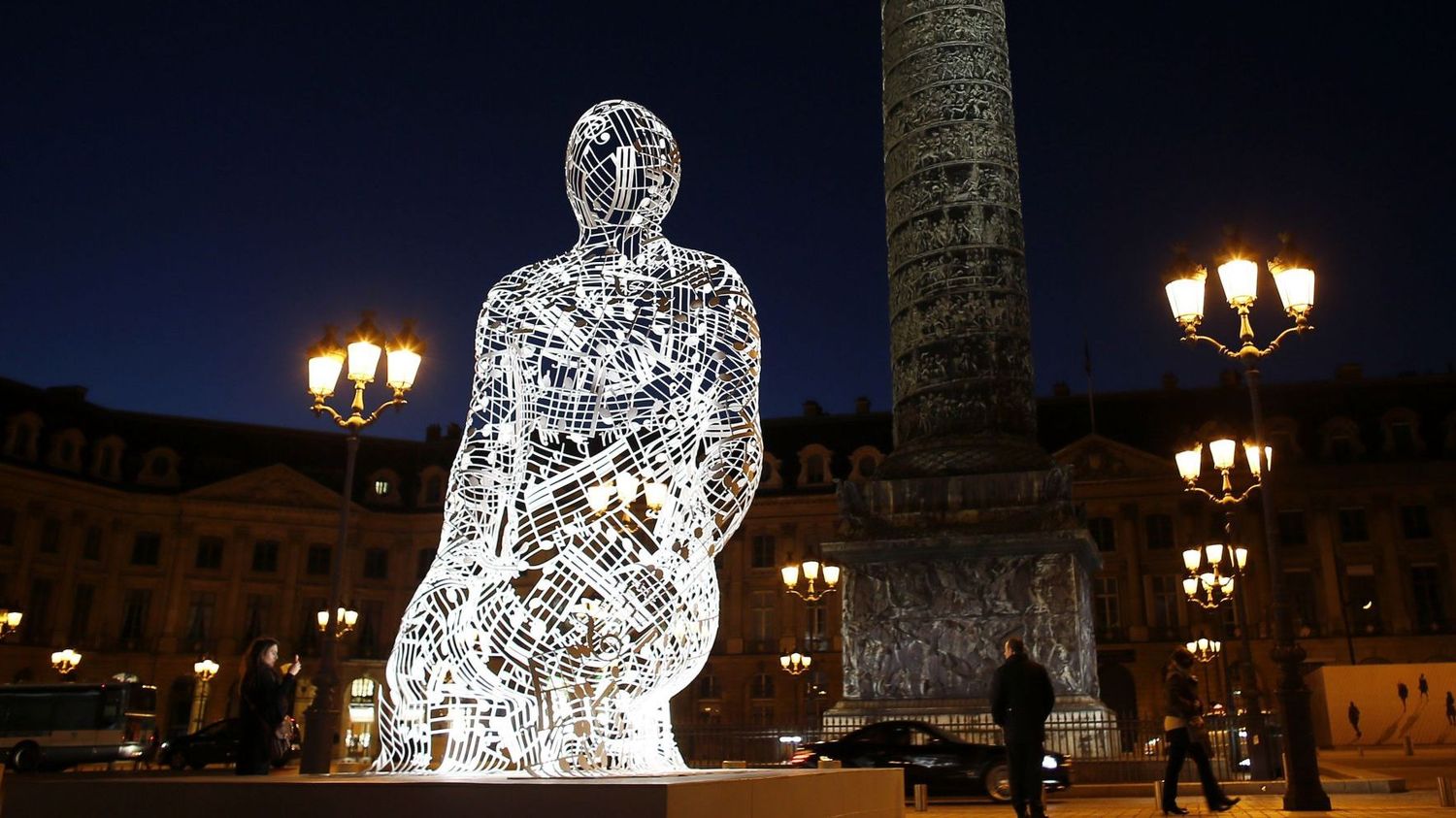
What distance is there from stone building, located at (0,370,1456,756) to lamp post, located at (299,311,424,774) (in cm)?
2870

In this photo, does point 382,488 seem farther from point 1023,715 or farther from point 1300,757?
point 1023,715

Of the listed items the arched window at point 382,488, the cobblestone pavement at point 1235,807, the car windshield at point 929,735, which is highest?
the arched window at point 382,488

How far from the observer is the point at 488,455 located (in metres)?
6.43

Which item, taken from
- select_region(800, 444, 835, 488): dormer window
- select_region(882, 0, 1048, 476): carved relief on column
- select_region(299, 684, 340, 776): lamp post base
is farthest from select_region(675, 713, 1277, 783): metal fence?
select_region(800, 444, 835, 488): dormer window

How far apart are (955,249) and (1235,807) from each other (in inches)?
340

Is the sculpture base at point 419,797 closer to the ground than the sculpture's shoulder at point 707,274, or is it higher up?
closer to the ground

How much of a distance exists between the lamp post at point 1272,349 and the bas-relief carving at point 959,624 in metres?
3.42

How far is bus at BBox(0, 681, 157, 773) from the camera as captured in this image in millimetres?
24641

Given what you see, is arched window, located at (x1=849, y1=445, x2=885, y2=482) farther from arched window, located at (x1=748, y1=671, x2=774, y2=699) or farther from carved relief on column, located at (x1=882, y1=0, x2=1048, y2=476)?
carved relief on column, located at (x1=882, y1=0, x2=1048, y2=476)

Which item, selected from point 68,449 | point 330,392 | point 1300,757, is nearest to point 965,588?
point 1300,757

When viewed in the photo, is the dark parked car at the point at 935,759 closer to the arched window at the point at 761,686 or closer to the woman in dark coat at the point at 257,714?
the woman in dark coat at the point at 257,714

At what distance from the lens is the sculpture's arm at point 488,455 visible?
6.12 metres

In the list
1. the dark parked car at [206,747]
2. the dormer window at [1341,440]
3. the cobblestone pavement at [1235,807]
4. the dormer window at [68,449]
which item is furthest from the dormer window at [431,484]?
the cobblestone pavement at [1235,807]

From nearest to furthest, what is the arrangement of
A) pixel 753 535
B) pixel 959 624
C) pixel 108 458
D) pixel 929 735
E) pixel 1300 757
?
pixel 1300 757 < pixel 929 735 < pixel 959 624 < pixel 108 458 < pixel 753 535
